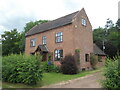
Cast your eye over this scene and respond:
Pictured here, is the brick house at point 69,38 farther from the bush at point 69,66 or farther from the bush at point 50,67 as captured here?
the bush at point 69,66

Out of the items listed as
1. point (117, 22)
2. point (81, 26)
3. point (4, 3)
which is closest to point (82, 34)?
point (81, 26)

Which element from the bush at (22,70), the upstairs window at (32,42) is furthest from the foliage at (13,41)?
the bush at (22,70)

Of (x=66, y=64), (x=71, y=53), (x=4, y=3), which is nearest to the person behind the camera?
(x=4, y=3)

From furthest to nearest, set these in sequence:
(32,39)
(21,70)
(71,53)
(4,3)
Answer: (32,39) → (71,53) → (4,3) → (21,70)

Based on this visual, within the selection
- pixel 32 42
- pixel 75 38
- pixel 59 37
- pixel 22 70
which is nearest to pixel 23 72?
pixel 22 70

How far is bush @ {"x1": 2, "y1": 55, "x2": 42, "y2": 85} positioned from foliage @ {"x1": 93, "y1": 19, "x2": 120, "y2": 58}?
2502cm

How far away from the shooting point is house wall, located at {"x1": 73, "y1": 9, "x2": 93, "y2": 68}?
2094 centimetres

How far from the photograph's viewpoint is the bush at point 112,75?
24.4 ft

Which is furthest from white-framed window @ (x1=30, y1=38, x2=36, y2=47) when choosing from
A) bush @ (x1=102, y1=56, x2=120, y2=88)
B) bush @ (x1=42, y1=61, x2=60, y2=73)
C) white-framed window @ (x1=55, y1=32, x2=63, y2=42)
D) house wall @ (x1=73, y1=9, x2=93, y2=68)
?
bush @ (x1=102, y1=56, x2=120, y2=88)

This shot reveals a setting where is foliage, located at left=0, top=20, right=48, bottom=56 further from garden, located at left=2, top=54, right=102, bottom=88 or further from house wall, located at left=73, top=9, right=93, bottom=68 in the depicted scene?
garden, located at left=2, top=54, right=102, bottom=88

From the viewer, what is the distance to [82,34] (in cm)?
2220

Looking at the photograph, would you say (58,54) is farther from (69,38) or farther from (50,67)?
(69,38)

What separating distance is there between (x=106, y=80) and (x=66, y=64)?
10223 millimetres

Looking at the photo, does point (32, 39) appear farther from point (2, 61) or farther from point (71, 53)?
point (2, 61)
